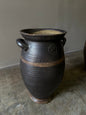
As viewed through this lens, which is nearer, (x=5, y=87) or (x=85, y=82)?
(x=5, y=87)

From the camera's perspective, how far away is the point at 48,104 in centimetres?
122

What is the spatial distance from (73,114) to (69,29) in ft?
5.95

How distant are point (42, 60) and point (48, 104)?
574 mm

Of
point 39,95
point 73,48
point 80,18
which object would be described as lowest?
point 73,48

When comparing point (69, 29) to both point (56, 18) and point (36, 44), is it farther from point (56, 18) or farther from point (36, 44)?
point (36, 44)

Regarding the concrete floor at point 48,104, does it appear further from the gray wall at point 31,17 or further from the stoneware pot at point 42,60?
the gray wall at point 31,17

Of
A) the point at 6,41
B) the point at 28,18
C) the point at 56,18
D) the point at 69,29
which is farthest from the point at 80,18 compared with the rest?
the point at 6,41

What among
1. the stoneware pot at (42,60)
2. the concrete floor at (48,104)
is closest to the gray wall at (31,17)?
the concrete floor at (48,104)

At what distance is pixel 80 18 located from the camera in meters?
2.47

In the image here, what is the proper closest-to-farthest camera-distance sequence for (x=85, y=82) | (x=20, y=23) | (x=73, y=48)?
(x=85, y=82), (x=20, y=23), (x=73, y=48)

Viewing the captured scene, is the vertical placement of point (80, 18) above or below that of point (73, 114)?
above

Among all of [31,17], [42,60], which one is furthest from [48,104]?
[31,17]

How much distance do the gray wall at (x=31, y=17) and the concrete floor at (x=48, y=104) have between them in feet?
1.41

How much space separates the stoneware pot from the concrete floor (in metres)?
0.26
